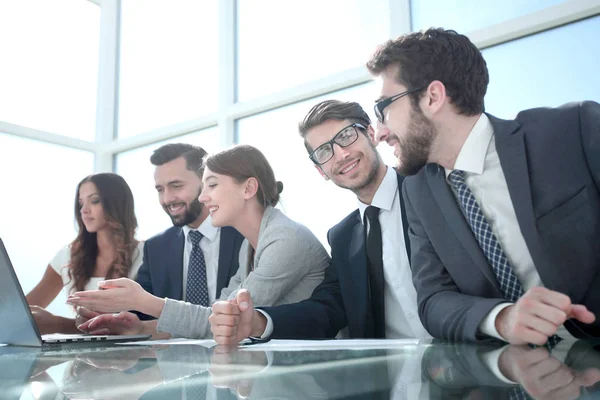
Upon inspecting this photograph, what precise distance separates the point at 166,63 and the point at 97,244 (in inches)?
81.9

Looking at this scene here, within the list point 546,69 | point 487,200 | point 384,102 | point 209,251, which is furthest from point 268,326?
point 546,69

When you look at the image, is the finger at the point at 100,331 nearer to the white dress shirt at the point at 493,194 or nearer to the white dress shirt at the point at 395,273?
the white dress shirt at the point at 395,273

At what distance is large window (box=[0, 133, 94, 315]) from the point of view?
4180 mm

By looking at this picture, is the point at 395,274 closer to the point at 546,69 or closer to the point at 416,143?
the point at 416,143

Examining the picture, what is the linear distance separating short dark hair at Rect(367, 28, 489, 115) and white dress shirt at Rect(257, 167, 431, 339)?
422 millimetres

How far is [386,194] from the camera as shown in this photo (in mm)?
1933

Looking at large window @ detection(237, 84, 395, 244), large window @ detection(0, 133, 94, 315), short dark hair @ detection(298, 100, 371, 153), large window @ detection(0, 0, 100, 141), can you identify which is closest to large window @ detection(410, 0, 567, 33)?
large window @ detection(237, 84, 395, 244)

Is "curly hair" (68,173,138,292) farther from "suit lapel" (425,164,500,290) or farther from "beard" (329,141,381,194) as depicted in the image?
"suit lapel" (425,164,500,290)

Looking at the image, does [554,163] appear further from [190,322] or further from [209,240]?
[209,240]

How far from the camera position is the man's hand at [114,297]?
4.58ft

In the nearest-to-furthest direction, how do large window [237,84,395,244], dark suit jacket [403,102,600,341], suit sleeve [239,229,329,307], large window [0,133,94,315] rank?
dark suit jacket [403,102,600,341], suit sleeve [239,229,329,307], large window [237,84,395,244], large window [0,133,94,315]

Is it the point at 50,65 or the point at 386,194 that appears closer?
the point at 386,194

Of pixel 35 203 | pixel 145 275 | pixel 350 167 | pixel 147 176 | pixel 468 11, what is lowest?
pixel 145 275

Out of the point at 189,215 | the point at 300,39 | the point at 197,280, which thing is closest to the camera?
the point at 197,280
